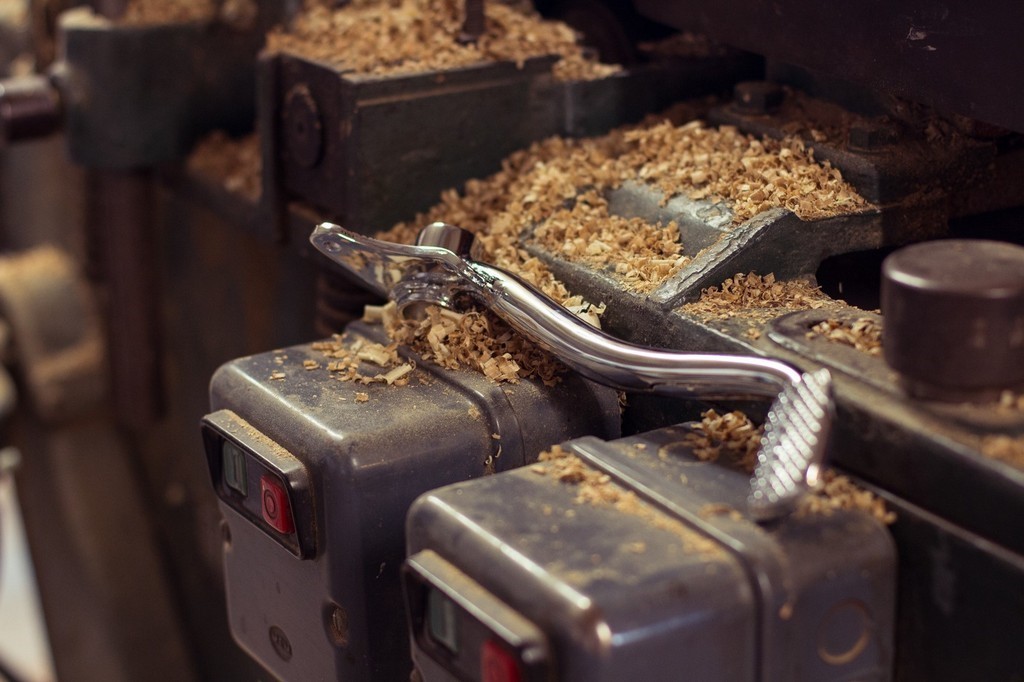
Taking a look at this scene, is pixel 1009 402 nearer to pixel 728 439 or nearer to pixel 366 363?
pixel 728 439

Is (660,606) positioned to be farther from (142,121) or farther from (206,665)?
(206,665)

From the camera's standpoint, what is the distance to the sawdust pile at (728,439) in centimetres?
91

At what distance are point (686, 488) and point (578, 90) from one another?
60 centimetres

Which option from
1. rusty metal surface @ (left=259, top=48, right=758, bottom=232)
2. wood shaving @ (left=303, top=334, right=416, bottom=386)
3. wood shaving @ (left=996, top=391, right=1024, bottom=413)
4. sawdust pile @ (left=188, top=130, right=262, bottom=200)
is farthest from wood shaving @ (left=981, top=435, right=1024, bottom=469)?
sawdust pile @ (left=188, top=130, right=262, bottom=200)

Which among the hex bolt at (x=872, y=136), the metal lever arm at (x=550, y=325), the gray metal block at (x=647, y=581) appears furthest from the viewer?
the hex bolt at (x=872, y=136)

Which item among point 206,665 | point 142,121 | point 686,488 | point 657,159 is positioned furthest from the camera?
point 206,665

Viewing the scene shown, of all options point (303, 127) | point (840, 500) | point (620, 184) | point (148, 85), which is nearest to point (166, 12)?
point (148, 85)

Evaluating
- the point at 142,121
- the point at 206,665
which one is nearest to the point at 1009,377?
the point at 142,121

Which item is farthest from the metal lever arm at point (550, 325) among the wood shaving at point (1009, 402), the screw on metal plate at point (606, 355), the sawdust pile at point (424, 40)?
the sawdust pile at point (424, 40)

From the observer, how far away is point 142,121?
1.66 metres

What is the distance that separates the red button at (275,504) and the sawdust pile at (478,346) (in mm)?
170

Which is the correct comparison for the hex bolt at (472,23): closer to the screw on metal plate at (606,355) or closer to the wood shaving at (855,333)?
the screw on metal plate at (606,355)

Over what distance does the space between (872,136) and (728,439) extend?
1.12 feet

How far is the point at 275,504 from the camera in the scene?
3.24 feet
